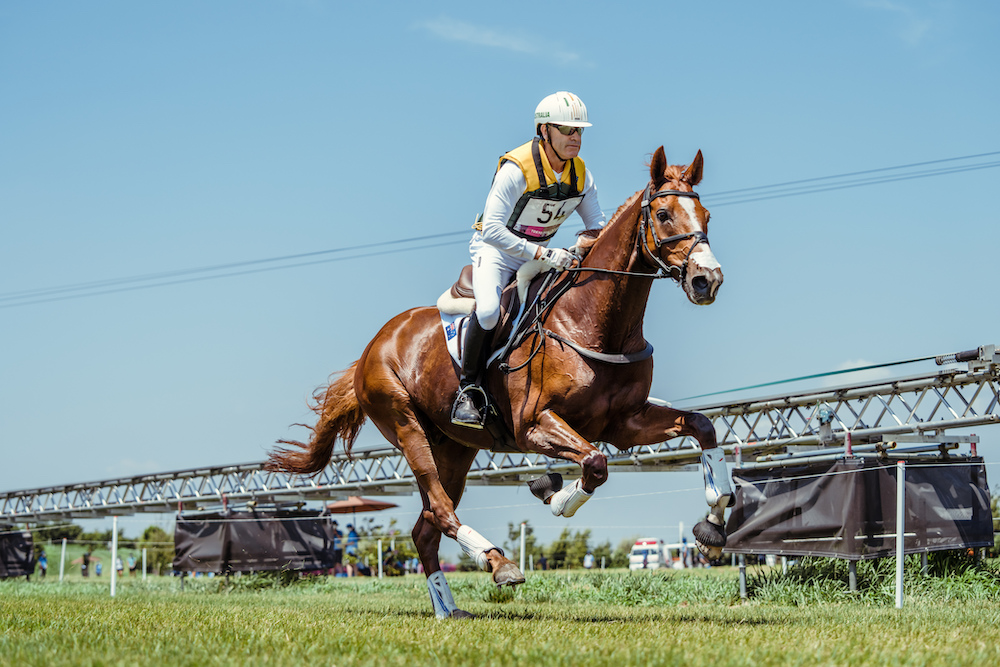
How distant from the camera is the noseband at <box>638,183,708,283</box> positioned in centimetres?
605

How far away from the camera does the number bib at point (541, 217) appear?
23.1ft

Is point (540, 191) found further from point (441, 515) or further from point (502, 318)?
point (441, 515)

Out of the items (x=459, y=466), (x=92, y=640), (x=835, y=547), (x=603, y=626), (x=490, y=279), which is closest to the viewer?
(x=92, y=640)

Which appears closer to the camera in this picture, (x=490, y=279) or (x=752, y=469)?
(x=490, y=279)

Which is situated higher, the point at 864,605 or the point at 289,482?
the point at 289,482

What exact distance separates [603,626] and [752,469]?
5180 mm

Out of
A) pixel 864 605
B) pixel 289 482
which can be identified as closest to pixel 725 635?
pixel 864 605

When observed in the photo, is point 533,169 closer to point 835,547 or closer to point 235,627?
A: point 235,627

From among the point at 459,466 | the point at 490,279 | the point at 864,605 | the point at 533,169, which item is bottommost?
the point at 864,605

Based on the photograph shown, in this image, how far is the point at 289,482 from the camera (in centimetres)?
3381

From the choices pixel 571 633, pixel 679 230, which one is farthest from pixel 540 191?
pixel 571 633

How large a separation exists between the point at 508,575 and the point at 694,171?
2.93m

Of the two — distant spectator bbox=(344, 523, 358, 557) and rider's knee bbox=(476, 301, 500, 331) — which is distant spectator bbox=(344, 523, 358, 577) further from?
rider's knee bbox=(476, 301, 500, 331)

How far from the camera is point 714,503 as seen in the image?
6.26m
